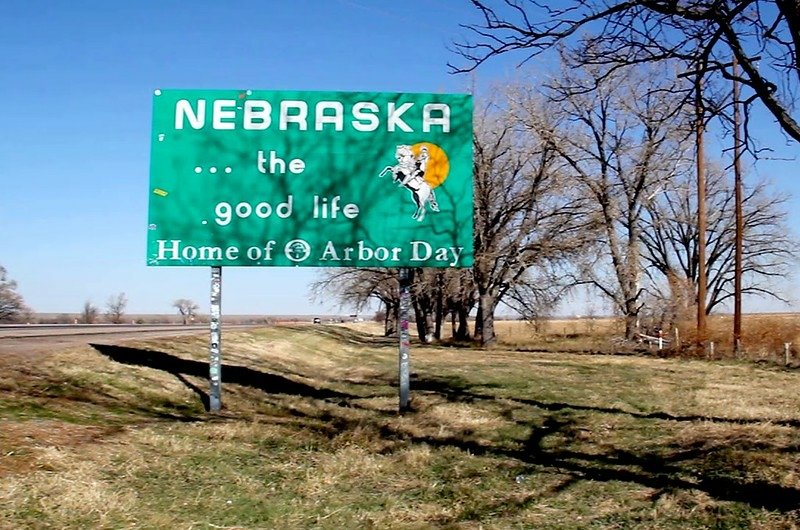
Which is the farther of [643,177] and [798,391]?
[643,177]

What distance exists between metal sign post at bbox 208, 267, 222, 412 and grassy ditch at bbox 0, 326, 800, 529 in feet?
1.14

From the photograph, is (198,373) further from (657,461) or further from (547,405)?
(657,461)

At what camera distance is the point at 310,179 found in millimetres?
11867

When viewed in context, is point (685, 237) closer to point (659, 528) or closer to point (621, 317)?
point (621, 317)

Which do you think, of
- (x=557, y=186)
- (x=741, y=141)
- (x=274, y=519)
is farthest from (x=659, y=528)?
(x=557, y=186)

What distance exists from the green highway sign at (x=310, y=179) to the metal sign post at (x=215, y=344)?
13.1 inches

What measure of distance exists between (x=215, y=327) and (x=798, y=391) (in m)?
12.0

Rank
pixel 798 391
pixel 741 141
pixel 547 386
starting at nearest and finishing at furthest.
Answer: pixel 741 141, pixel 798 391, pixel 547 386

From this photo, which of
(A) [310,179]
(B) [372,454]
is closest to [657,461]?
(B) [372,454]

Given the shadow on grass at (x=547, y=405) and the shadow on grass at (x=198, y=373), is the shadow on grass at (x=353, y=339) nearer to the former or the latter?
the shadow on grass at (x=547, y=405)

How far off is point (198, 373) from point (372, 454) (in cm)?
692

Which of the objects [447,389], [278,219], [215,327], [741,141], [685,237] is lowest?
[447,389]

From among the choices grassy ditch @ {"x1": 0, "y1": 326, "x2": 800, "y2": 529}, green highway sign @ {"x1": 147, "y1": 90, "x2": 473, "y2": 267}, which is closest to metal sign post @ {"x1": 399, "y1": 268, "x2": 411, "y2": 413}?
grassy ditch @ {"x1": 0, "y1": 326, "x2": 800, "y2": 529}

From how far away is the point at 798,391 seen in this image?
15234 mm
